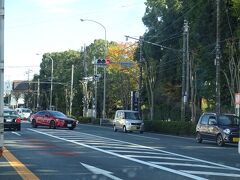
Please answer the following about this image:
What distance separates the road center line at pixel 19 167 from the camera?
37.9 feet

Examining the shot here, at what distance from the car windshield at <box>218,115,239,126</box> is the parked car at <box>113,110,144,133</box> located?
1189 cm

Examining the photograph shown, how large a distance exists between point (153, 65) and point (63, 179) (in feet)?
156

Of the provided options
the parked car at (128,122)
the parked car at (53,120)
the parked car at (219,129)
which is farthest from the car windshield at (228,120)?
the parked car at (53,120)

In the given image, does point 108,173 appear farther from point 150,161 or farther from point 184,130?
point 184,130

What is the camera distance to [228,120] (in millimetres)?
26359

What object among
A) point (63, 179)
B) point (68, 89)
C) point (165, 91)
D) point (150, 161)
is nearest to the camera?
point (63, 179)

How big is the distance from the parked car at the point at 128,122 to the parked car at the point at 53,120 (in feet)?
11.2

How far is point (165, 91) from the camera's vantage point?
63062 millimetres

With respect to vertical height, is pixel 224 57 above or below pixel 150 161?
above

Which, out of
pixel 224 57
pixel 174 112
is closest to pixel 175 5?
pixel 174 112

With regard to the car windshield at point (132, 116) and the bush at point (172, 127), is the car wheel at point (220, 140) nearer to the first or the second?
the bush at point (172, 127)

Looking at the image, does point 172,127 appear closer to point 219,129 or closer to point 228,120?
point 228,120

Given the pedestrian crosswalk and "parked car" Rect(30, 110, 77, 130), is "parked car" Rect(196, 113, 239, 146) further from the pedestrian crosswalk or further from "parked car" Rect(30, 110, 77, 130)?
"parked car" Rect(30, 110, 77, 130)

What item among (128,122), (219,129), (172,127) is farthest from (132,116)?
(219,129)
